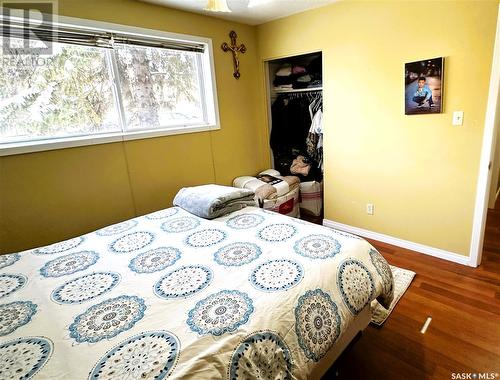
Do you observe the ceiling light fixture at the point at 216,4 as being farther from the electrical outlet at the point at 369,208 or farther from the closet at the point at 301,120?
the electrical outlet at the point at 369,208

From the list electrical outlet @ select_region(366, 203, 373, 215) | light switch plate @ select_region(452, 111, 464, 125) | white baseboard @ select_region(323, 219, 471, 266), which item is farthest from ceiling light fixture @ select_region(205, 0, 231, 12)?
white baseboard @ select_region(323, 219, 471, 266)

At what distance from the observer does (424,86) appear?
7.22ft

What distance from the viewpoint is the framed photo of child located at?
6.98 feet

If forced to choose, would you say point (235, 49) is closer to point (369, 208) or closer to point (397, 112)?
point (397, 112)

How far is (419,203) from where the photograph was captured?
2484mm

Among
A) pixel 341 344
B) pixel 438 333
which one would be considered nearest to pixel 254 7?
pixel 341 344

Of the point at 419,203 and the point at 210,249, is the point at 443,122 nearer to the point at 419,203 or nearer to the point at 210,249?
the point at 419,203

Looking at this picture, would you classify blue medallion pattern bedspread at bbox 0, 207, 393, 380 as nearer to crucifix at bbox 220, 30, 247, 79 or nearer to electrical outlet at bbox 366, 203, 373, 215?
electrical outlet at bbox 366, 203, 373, 215

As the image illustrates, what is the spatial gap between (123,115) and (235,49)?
1439mm

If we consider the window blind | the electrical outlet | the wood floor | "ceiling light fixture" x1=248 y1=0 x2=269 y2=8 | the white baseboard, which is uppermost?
"ceiling light fixture" x1=248 y1=0 x2=269 y2=8

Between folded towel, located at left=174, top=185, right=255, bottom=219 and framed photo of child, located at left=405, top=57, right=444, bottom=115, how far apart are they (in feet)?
5.00

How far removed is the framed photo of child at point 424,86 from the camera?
2.13 m

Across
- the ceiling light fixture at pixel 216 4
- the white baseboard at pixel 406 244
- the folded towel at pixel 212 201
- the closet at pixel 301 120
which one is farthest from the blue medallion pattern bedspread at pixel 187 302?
the closet at pixel 301 120

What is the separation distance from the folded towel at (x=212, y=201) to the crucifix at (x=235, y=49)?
1.57 metres
